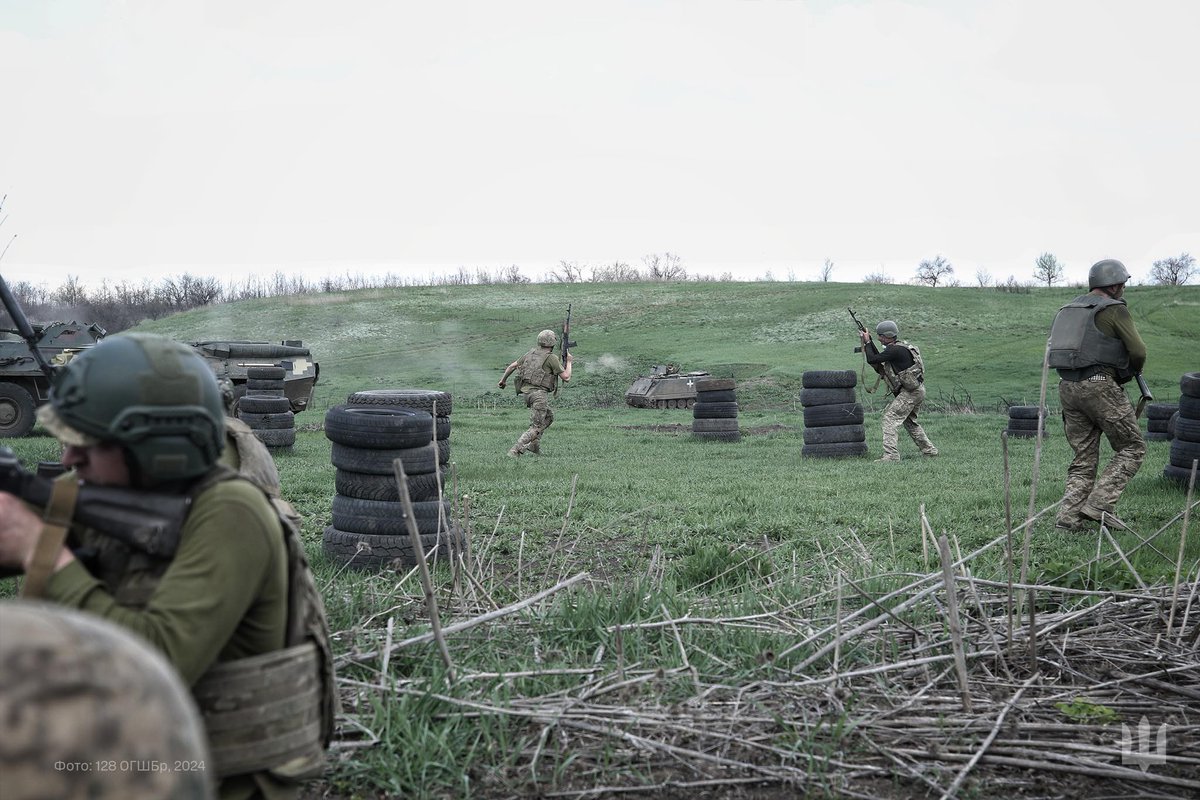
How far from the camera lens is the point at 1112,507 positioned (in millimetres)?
8703

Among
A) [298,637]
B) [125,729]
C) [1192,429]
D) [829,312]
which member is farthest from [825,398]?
[829,312]

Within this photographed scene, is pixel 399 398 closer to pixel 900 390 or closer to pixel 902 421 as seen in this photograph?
pixel 902 421

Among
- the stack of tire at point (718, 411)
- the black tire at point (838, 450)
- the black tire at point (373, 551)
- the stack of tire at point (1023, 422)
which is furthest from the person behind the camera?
the stack of tire at point (718, 411)

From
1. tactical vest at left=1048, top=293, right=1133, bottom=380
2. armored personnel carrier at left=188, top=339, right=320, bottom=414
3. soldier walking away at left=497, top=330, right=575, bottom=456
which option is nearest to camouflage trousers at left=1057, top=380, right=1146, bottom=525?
tactical vest at left=1048, top=293, right=1133, bottom=380

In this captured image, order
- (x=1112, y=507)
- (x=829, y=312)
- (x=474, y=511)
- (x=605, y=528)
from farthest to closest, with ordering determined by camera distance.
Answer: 1. (x=829, y=312)
2. (x=474, y=511)
3. (x=605, y=528)
4. (x=1112, y=507)

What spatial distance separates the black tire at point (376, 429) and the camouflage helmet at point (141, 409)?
193 inches

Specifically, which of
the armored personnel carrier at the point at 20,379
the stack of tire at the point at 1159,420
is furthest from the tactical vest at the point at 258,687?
the armored personnel carrier at the point at 20,379

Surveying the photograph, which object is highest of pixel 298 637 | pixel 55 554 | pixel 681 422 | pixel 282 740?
pixel 55 554

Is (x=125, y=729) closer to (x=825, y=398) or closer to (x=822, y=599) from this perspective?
(x=822, y=599)

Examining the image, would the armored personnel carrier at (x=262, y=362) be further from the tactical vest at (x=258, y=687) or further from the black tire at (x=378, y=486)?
the tactical vest at (x=258, y=687)

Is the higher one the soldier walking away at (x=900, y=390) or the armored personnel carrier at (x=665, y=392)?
the soldier walking away at (x=900, y=390)

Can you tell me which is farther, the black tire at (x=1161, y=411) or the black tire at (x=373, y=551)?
the black tire at (x=1161, y=411)

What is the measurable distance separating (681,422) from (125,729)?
2438cm

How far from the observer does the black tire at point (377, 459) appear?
24.3 ft
